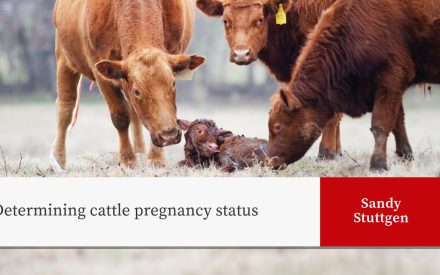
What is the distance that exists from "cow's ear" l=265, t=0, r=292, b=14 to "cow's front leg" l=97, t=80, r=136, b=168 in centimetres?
130

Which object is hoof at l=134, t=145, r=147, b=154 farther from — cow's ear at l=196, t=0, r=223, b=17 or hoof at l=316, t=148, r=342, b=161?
hoof at l=316, t=148, r=342, b=161

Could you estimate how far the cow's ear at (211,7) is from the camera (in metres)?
8.93

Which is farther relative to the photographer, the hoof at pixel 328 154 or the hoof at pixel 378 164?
the hoof at pixel 328 154

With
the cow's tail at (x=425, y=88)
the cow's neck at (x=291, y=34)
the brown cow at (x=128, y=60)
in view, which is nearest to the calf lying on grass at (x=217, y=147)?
the brown cow at (x=128, y=60)

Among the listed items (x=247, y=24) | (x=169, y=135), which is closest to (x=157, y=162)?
(x=169, y=135)

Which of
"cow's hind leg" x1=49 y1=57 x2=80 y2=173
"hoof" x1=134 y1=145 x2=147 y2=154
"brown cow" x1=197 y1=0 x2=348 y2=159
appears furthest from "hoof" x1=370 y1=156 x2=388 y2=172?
"cow's hind leg" x1=49 y1=57 x2=80 y2=173

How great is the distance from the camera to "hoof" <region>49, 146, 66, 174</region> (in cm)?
901

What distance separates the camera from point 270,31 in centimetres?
891

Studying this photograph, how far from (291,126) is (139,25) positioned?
130cm

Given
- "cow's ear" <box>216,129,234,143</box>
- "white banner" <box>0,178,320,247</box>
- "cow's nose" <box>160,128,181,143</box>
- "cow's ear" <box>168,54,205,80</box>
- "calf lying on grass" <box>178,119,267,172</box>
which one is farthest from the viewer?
"cow's ear" <box>216,129,234,143</box>

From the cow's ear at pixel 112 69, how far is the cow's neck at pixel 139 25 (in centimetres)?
14

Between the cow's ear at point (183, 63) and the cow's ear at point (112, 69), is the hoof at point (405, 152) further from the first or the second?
the cow's ear at point (112, 69)

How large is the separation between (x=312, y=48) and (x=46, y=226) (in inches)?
87.1

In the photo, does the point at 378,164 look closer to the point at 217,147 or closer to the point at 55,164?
the point at 217,147
